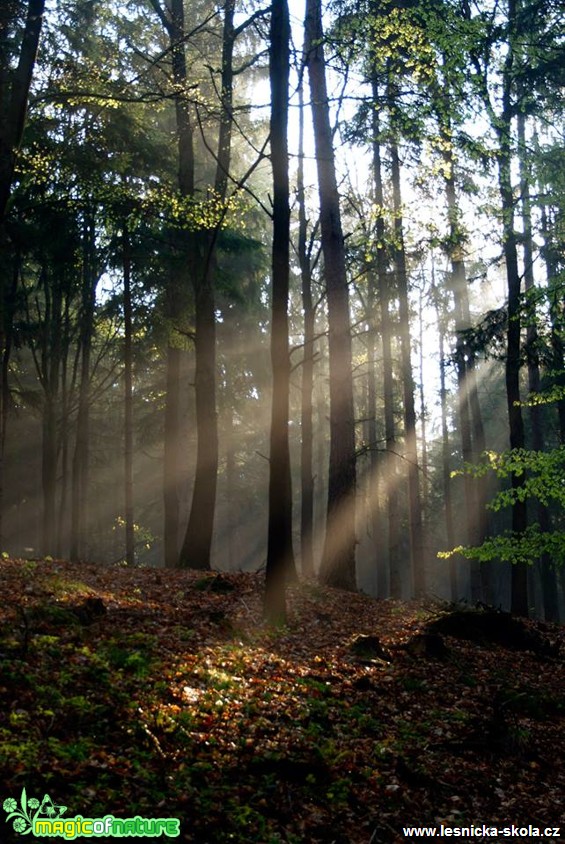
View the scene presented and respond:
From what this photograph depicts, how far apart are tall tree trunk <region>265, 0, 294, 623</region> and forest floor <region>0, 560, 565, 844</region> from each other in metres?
0.86

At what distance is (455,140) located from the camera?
38.5ft

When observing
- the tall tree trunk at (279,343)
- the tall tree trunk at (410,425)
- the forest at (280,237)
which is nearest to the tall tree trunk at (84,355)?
the forest at (280,237)

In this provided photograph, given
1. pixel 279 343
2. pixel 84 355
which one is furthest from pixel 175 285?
pixel 279 343

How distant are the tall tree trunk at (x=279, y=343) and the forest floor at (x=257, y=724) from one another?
2.81 ft

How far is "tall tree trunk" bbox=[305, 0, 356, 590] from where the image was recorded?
1395 centimetres

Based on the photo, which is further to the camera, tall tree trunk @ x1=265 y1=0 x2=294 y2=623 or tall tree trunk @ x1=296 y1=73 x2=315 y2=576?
tall tree trunk @ x1=296 y1=73 x2=315 y2=576

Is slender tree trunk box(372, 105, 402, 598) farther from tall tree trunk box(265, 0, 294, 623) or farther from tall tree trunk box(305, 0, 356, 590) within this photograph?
tall tree trunk box(265, 0, 294, 623)

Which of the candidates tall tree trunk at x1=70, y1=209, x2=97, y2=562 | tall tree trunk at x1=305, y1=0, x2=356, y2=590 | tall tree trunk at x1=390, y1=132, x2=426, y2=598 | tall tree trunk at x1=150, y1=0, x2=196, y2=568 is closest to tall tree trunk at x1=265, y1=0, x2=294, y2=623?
tall tree trunk at x1=305, y1=0, x2=356, y2=590

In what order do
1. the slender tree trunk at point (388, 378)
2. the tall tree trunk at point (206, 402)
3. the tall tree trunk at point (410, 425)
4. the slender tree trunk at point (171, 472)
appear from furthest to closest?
the slender tree trunk at point (388, 378) < the tall tree trunk at point (410, 425) < the slender tree trunk at point (171, 472) < the tall tree trunk at point (206, 402)

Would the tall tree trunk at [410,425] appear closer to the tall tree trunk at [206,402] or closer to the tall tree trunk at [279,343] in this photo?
the tall tree trunk at [206,402]

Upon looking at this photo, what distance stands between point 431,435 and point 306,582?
3906cm

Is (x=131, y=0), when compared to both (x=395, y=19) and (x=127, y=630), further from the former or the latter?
(x=127, y=630)

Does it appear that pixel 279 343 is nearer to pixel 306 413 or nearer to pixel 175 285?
pixel 306 413

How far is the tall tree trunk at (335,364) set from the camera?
45.8 ft
